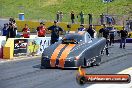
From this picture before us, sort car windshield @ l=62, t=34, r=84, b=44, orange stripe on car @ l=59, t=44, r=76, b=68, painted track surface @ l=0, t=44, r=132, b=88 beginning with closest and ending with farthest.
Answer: painted track surface @ l=0, t=44, r=132, b=88 < orange stripe on car @ l=59, t=44, r=76, b=68 < car windshield @ l=62, t=34, r=84, b=44

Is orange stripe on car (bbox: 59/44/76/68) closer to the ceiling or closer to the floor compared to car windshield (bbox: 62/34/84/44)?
closer to the floor

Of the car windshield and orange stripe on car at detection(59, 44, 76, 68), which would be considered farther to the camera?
the car windshield

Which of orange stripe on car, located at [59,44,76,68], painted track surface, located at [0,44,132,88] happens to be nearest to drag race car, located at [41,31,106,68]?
orange stripe on car, located at [59,44,76,68]

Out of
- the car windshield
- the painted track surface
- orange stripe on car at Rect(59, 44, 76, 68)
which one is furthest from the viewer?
the car windshield

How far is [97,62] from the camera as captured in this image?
60.1 ft

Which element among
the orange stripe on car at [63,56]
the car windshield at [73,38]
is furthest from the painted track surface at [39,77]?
the car windshield at [73,38]

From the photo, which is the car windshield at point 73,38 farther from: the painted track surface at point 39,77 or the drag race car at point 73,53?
the painted track surface at point 39,77

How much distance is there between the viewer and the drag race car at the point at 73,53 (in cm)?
1658

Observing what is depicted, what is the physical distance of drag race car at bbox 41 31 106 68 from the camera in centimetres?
1658

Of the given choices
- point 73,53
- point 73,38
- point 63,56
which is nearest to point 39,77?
point 63,56

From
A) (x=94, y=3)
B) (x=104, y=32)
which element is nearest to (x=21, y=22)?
(x=104, y=32)

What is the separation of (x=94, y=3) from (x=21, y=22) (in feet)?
85.8

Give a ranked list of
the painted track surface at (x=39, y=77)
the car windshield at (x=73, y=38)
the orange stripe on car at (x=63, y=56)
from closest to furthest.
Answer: the painted track surface at (x=39, y=77) → the orange stripe on car at (x=63, y=56) → the car windshield at (x=73, y=38)

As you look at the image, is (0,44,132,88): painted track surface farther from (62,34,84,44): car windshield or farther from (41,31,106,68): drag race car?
(62,34,84,44): car windshield
